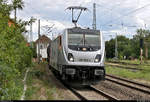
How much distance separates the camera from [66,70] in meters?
11.5

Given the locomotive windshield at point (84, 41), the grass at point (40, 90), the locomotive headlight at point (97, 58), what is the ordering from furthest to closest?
the locomotive windshield at point (84, 41), the locomotive headlight at point (97, 58), the grass at point (40, 90)

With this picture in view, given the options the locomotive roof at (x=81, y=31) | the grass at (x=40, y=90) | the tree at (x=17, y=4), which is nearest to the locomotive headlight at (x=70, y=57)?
the locomotive roof at (x=81, y=31)

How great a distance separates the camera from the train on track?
1176 centimetres

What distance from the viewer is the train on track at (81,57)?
11.8 metres

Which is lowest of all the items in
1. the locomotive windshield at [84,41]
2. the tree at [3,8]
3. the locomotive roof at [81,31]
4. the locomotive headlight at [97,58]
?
the locomotive headlight at [97,58]

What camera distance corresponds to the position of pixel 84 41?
1239cm

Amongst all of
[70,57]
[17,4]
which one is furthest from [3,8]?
[70,57]

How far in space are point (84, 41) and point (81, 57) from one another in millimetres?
1045

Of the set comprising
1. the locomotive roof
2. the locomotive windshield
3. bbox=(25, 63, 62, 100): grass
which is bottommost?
bbox=(25, 63, 62, 100): grass

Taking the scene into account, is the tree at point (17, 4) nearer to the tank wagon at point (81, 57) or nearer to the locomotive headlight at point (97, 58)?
the tank wagon at point (81, 57)

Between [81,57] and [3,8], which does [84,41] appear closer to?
[81,57]

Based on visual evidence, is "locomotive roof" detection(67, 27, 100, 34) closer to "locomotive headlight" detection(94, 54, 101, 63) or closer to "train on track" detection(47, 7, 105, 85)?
"train on track" detection(47, 7, 105, 85)

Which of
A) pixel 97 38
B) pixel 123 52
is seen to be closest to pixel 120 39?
pixel 123 52

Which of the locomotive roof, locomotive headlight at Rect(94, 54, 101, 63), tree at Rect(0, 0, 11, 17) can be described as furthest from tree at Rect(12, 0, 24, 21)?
locomotive headlight at Rect(94, 54, 101, 63)
